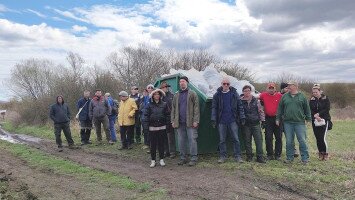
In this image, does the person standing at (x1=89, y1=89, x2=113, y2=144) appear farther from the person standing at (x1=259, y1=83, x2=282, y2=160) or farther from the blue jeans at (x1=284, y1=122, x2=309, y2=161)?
the blue jeans at (x1=284, y1=122, x2=309, y2=161)

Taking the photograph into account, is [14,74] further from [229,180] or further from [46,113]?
[229,180]

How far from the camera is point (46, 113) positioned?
2720 centimetres

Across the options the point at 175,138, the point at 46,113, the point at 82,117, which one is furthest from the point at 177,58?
the point at 175,138

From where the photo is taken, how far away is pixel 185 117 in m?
9.30

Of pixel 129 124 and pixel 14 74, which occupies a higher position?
pixel 14 74

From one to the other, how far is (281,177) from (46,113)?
22.6 m

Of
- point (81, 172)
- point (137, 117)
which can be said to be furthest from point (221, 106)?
point (137, 117)

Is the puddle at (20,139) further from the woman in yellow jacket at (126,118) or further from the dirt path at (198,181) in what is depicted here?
the dirt path at (198,181)

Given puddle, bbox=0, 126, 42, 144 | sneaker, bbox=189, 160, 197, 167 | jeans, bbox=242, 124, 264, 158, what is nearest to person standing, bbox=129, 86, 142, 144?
sneaker, bbox=189, 160, 197, 167

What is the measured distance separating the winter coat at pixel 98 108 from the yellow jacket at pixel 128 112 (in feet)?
5.78

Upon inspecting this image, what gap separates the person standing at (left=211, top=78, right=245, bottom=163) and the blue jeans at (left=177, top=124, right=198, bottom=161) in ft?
1.85

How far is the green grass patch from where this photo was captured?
704 cm

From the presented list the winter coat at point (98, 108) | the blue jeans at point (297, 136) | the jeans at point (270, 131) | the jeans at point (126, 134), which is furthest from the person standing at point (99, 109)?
the blue jeans at point (297, 136)

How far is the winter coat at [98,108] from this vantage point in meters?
13.9
